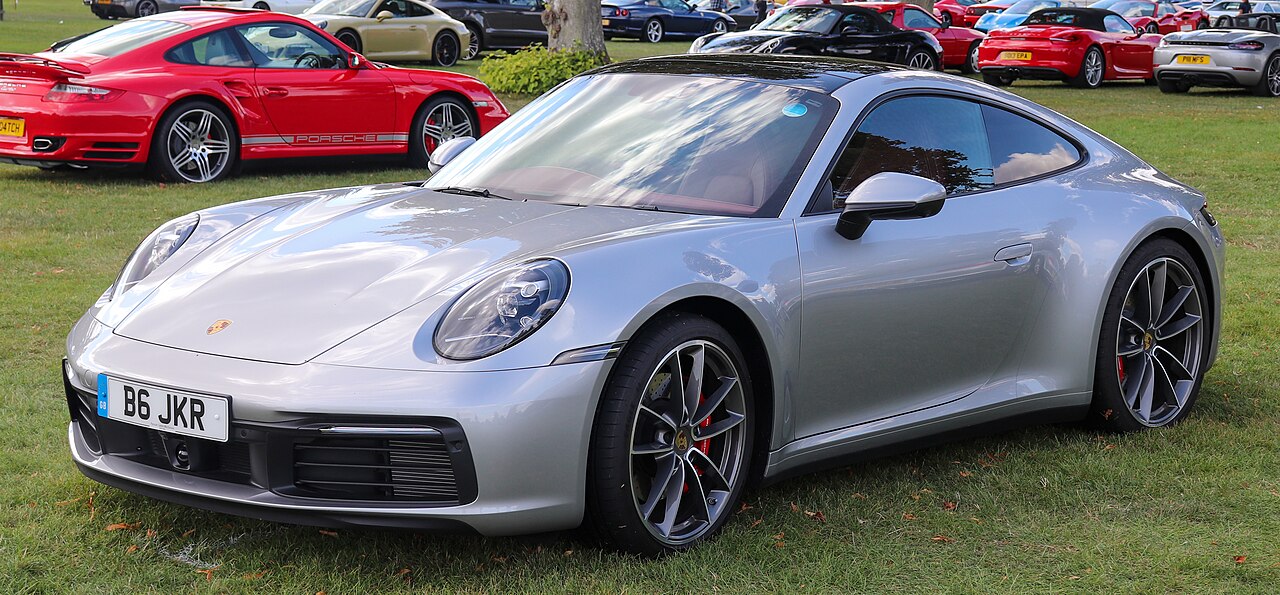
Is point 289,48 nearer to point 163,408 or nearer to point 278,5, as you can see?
point 163,408

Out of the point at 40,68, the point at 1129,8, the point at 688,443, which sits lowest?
the point at 1129,8

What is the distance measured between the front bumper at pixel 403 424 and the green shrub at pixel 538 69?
14830 millimetres

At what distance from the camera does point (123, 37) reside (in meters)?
11.2

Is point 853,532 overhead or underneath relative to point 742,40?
overhead

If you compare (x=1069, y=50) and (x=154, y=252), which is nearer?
(x=154, y=252)

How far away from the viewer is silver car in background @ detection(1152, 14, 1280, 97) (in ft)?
69.7

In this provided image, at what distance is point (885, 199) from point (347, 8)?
69.4 feet

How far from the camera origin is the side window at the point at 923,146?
4535 mm

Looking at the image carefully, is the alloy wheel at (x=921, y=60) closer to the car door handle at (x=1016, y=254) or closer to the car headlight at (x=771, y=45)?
the car headlight at (x=771, y=45)

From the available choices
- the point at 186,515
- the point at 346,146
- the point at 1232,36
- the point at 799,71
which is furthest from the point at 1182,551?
the point at 1232,36

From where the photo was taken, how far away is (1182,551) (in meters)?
4.03

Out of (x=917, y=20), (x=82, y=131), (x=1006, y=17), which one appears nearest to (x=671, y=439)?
(x=82, y=131)

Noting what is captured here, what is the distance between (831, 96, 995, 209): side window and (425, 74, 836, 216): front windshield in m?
0.15

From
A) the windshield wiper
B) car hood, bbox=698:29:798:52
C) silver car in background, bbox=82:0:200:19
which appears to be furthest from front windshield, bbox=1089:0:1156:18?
the windshield wiper
